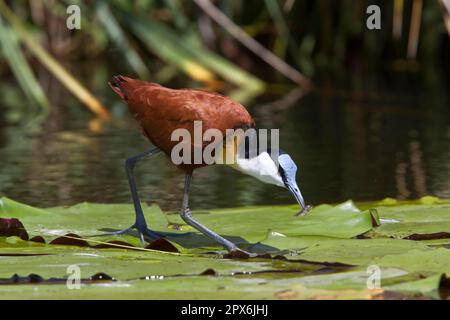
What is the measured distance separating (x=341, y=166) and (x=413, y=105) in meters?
3.20

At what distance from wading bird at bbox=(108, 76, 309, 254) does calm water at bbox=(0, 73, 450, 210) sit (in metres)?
1.02

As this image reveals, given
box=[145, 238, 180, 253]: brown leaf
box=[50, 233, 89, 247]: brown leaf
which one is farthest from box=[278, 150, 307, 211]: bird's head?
box=[50, 233, 89, 247]: brown leaf

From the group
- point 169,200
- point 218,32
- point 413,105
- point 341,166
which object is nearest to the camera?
point 169,200

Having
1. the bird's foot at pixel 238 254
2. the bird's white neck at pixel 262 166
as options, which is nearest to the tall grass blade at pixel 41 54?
the bird's white neck at pixel 262 166

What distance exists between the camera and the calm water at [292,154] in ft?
20.5

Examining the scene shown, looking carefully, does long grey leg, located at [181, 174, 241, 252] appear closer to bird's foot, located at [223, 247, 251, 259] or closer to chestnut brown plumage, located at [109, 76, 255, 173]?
bird's foot, located at [223, 247, 251, 259]

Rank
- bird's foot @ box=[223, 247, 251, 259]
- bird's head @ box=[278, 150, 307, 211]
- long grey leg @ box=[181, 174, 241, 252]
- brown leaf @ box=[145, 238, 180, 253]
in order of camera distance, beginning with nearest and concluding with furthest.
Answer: bird's foot @ box=[223, 247, 251, 259]
brown leaf @ box=[145, 238, 180, 253]
long grey leg @ box=[181, 174, 241, 252]
bird's head @ box=[278, 150, 307, 211]

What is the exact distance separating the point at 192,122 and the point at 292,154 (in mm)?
3043

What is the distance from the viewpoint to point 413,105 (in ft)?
33.5

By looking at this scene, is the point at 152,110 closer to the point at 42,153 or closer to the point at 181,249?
the point at 181,249

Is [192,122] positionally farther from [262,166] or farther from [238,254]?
[238,254]

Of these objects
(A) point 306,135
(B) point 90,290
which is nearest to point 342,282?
(B) point 90,290

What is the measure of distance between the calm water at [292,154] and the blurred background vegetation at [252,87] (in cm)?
1

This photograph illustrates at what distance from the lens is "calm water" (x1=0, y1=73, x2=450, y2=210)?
6254mm
